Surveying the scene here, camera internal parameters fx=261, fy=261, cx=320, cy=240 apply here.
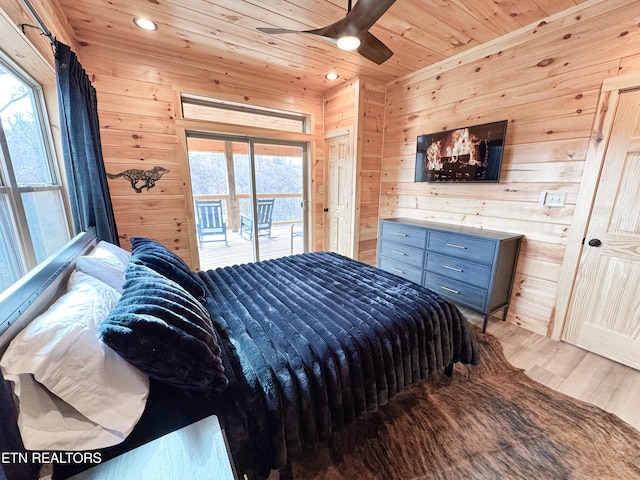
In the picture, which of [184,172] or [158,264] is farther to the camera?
[184,172]

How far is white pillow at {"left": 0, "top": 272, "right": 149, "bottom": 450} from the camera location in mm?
674

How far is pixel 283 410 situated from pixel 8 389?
2.56 ft

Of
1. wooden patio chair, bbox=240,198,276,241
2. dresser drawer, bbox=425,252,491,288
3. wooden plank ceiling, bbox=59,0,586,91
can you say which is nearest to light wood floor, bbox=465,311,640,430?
dresser drawer, bbox=425,252,491,288

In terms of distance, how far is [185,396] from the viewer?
0.92m

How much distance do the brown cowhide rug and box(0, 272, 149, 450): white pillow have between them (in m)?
0.88

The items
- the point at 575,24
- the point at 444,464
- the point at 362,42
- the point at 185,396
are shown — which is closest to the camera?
the point at 185,396

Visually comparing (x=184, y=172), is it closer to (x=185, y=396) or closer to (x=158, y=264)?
(x=158, y=264)

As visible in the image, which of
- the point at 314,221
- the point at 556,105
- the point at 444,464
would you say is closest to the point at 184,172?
the point at 314,221

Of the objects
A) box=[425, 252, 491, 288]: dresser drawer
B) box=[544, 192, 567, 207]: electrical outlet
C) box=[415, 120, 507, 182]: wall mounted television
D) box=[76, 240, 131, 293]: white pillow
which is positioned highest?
box=[415, 120, 507, 182]: wall mounted television

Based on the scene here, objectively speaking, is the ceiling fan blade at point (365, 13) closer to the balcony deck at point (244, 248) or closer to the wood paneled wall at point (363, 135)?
the wood paneled wall at point (363, 135)

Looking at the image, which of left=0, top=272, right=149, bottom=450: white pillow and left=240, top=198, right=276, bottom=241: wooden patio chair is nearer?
left=0, top=272, right=149, bottom=450: white pillow

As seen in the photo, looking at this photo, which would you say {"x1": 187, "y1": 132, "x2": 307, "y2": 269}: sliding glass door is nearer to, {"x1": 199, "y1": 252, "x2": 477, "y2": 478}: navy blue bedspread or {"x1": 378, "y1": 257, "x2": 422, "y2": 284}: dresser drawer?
{"x1": 378, "y1": 257, "x2": 422, "y2": 284}: dresser drawer

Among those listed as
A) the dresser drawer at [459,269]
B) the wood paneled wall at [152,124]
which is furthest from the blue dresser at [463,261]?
the wood paneled wall at [152,124]

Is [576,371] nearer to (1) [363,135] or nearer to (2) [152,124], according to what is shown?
(1) [363,135]
